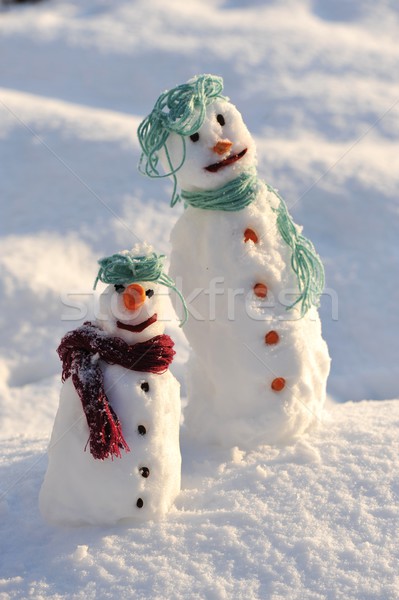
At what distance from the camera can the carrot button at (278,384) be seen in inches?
101

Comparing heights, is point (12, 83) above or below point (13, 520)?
above

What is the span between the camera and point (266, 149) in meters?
4.75

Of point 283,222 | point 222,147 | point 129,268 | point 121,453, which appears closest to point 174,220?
point 283,222

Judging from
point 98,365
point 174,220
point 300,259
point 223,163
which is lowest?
point 98,365

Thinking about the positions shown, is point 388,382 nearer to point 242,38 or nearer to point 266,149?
point 266,149

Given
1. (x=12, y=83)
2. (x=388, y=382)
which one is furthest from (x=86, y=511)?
(x=12, y=83)

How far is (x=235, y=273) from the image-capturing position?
2.51 metres

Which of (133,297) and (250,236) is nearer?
(133,297)

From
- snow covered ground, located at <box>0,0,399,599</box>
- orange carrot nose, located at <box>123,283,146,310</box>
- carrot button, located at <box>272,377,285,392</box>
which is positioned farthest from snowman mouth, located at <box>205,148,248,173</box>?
snow covered ground, located at <box>0,0,399,599</box>

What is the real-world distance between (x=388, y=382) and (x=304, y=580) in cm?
178

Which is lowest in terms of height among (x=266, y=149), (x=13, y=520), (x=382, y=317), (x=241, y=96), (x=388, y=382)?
(x=13, y=520)

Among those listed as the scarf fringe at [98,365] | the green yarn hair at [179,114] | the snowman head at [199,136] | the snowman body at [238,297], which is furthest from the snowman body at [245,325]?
the scarf fringe at [98,365]

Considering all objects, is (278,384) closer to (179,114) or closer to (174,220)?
(179,114)

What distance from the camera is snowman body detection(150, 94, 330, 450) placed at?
2.49m
